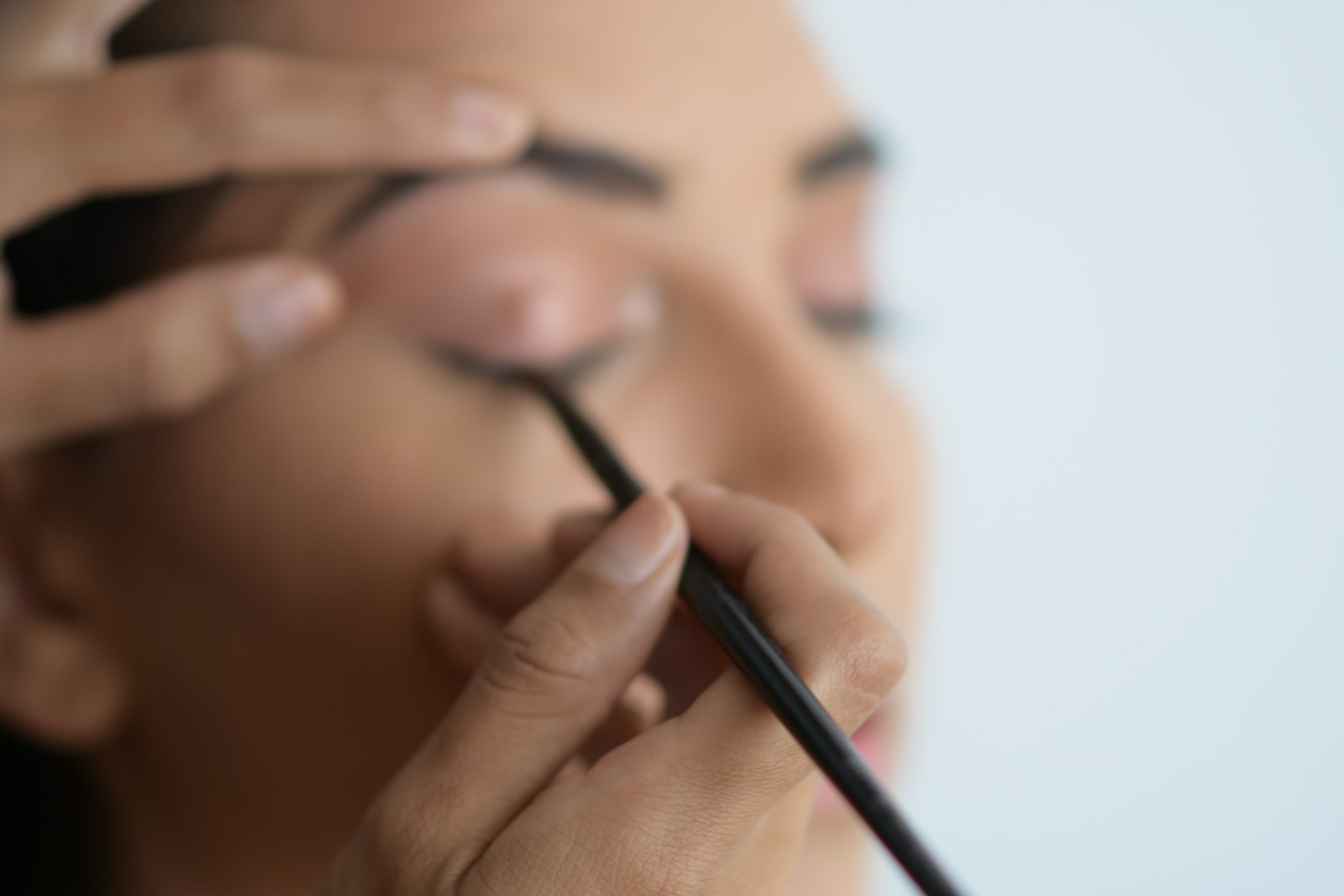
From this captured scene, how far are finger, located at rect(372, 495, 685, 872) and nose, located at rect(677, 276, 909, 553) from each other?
29 centimetres

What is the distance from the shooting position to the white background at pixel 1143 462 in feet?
2.91

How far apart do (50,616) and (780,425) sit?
0.67 metres

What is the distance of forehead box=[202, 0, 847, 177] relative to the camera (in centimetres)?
84

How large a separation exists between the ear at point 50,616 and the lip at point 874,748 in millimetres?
Result: 628

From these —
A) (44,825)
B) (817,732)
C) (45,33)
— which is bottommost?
(44,825)

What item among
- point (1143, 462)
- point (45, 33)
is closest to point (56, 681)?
point (45, 33)

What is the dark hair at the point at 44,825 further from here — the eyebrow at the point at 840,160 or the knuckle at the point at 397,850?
the eyebrow at the point at 840,160

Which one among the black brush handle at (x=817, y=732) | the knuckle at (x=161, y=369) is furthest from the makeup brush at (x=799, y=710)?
the knuckle at (x=161, y=369)

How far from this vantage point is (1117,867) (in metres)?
0.97

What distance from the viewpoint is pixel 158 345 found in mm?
842

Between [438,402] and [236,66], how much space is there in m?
0.30

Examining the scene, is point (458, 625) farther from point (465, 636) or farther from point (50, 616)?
point (50, 616)

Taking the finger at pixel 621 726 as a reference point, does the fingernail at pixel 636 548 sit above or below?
above

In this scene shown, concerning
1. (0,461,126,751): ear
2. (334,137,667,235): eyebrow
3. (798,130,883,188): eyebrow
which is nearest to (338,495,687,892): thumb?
(334,137,667,235): eyebrow
